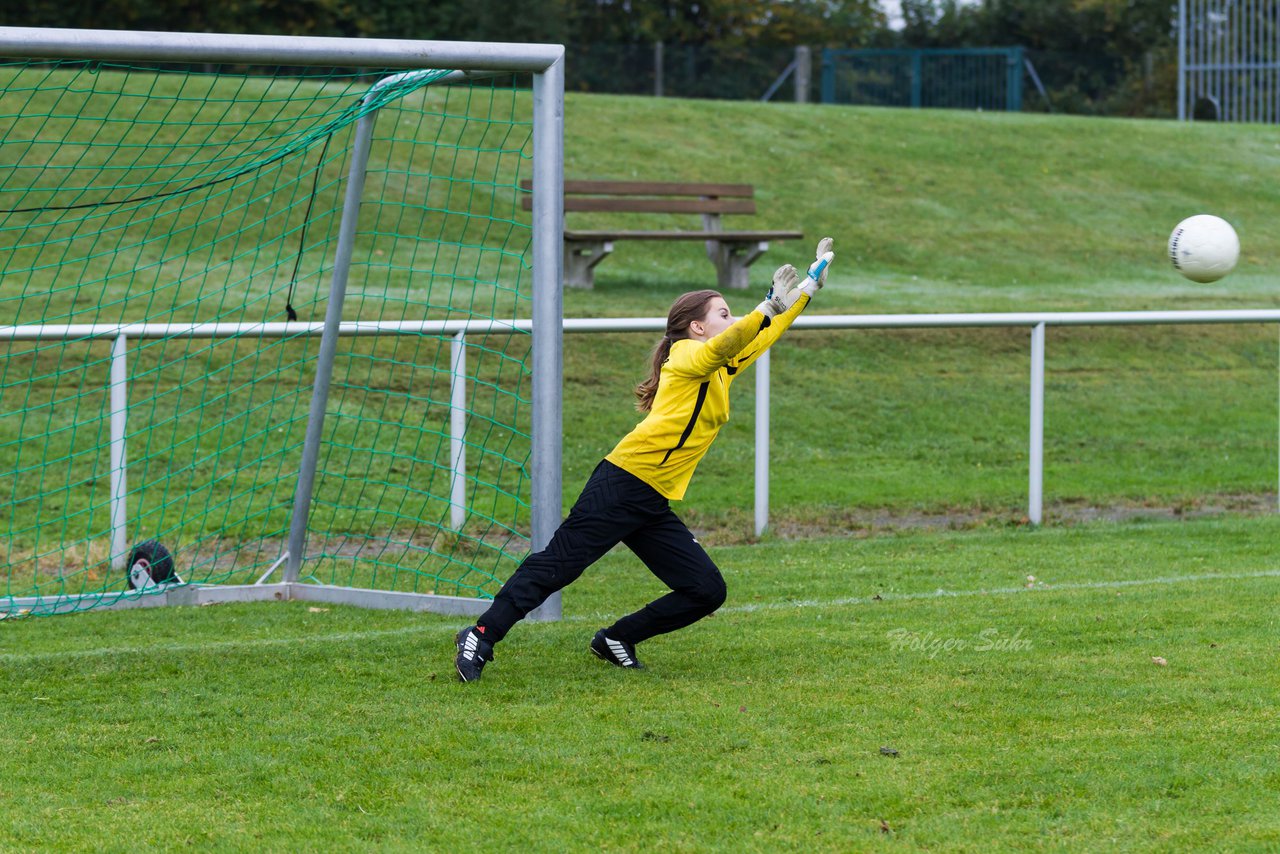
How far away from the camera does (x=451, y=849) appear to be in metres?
3.88

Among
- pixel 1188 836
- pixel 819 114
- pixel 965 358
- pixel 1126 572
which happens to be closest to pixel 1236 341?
pixel 965 358

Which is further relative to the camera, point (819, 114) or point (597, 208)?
point (819, 114)

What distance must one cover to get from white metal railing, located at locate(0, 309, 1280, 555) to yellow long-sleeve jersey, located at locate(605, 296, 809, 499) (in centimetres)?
168

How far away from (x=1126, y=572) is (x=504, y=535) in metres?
3.64

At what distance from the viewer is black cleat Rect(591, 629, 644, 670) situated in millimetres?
5723

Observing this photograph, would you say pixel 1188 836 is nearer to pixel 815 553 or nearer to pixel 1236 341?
pixel 815 553

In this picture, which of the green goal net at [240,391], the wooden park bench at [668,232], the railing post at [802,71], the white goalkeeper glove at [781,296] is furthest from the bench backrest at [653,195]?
the railing post at [802,71]

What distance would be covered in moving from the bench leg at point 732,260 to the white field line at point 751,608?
849 cm

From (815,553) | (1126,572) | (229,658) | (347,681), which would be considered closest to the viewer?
(347,681)

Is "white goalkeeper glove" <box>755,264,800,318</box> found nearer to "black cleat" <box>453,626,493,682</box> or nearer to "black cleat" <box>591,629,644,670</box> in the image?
"black cleat" <box>591,629,644,670</box>

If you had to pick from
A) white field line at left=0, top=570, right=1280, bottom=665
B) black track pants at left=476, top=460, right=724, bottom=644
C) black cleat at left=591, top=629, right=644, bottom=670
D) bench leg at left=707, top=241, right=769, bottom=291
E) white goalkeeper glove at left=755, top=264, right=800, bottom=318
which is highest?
white goalkeeper glove at left=755, top=264, right=800, bottom=318

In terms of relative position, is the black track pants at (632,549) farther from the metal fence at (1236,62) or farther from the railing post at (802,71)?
the railing post at (802,71)

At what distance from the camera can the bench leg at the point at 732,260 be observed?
15.5 meters

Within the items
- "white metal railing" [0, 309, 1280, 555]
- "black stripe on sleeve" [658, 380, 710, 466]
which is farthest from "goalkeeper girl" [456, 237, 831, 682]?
"white metal railing" [0, 309, 1280, 555]
